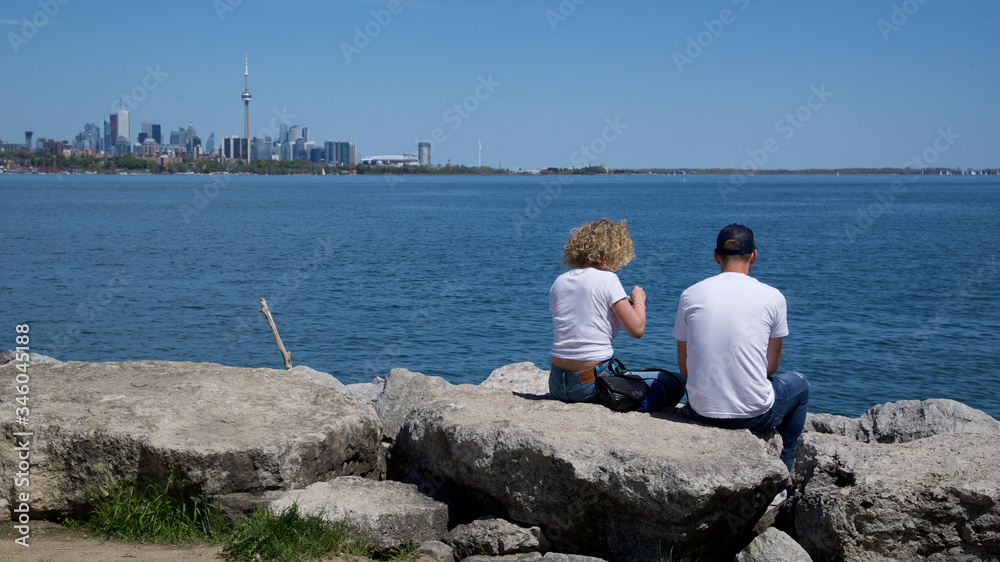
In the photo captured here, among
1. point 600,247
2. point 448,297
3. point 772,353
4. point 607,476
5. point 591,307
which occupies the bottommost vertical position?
point 448,297

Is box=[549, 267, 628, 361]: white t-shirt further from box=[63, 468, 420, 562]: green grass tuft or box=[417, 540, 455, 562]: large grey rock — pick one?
box=[63, 468, 420, 562]: green grass tuft

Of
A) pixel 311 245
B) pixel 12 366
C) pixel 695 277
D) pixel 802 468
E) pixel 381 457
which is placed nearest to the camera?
pixel 802 468

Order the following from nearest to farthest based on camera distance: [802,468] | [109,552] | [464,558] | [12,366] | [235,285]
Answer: [109,552] → [464,558] → [802,468] → [12,366] → [235,285]

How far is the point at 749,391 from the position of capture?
19.0 feet

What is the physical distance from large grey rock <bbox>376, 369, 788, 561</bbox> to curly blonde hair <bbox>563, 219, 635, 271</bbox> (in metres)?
1.18

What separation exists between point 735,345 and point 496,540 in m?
2.18

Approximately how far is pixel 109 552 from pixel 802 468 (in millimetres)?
4985

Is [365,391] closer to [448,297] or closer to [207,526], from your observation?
[207,526]

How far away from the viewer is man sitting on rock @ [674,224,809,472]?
18.6 ft

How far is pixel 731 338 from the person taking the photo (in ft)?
18.6

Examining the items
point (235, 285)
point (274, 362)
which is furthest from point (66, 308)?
point (274, 362)

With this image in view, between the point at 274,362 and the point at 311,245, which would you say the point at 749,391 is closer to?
the point at 274,362

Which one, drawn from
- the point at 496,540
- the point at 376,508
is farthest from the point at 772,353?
the point at 376,508

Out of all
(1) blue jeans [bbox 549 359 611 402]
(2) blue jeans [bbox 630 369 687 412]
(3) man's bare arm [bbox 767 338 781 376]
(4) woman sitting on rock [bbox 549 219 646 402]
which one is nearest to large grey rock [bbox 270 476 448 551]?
(1) blue jeans [bbox 549 359 611 402]
